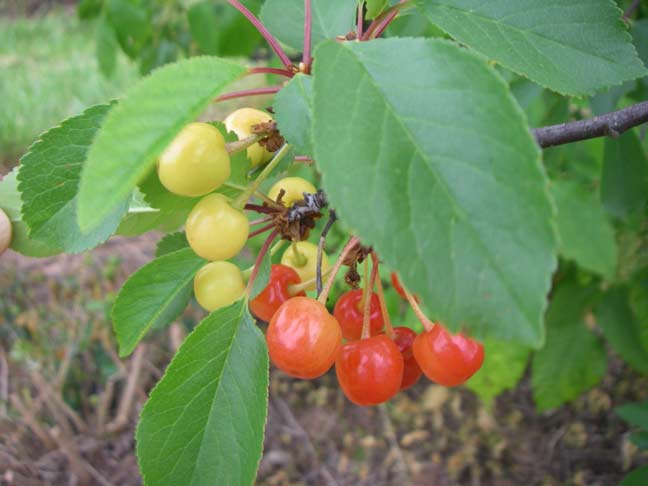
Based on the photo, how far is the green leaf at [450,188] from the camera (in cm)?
61

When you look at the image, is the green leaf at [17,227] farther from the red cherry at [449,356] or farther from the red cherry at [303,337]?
the red cherry at [449,356]

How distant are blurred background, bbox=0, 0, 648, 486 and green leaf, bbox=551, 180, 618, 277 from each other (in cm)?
73

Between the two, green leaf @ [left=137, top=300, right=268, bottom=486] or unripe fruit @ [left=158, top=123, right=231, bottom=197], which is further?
green leaf @ [left=137, top=300, right=268, bottom=486]

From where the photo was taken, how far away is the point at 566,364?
2803mm

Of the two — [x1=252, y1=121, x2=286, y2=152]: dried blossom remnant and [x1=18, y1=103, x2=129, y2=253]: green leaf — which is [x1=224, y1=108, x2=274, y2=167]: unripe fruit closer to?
[x1=252, y1=121, x2=286, y2=152]: dried blossom remnant

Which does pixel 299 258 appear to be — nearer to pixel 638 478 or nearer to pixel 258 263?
pixel 258 263

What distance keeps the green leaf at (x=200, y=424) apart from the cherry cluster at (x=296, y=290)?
0.32ft

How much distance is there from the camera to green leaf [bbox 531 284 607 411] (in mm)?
2812

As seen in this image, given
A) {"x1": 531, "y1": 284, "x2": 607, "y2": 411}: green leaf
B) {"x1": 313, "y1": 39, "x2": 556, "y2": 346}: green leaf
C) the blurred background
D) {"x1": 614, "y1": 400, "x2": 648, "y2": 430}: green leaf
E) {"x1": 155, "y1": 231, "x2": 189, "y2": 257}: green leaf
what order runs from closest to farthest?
{"x1": 313, "y1": 39, "x2": 556, "y2": 346}: green leaf → {"x1": 155, "y1": 231, "x2": 189, "y2": 257}: green leaf → {"x1": 614, "y1": 400, "x2": 648, "y2": 430}: green leaf → {"x1": 531, "y1": 284, "x2": 607, "y2": 411}: green leaf → the blurred background

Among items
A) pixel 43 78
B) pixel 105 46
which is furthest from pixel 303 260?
pixel 43 78

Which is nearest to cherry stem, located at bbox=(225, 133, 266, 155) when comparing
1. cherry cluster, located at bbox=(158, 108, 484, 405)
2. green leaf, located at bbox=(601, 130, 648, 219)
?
cherry cluster, located at bbox=(158, 108, 484, 405)

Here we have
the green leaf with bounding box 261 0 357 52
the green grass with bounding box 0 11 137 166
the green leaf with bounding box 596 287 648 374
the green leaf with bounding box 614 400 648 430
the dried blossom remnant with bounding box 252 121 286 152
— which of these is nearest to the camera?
the dried blossom remnant with bounding box 252 121 286 152

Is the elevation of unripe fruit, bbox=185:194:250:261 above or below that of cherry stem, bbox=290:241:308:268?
above

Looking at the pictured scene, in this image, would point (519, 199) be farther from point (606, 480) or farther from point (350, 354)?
point (606, 480)
